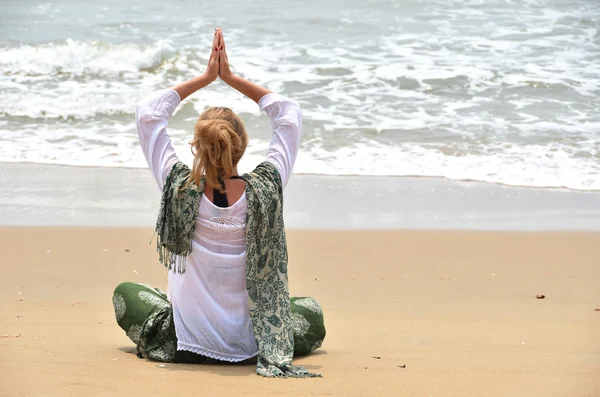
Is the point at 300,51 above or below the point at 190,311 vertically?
below

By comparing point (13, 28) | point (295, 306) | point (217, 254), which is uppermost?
point (217, 254)

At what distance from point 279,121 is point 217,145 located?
0.36m

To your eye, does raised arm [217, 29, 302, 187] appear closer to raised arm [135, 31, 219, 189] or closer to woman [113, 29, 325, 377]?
woman [113, 29, 325, 377]

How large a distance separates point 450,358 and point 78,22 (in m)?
13.8

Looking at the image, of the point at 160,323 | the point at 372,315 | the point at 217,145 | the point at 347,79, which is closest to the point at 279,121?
the point at 217,145

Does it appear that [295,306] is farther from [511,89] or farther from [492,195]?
[511,89]

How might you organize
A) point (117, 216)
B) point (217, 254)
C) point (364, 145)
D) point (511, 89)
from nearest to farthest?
point (217, 254) → point (117, 216) → point (364, 145) → point (511, 89)

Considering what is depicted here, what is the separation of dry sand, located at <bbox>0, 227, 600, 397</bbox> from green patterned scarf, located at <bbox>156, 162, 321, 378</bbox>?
133 mm

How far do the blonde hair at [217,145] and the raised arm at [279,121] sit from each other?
181mm

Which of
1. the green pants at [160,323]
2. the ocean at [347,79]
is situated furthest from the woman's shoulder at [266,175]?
the ocean at [347,79]

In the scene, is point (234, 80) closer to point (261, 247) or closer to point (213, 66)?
point (213, 66)

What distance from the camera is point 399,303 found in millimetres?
4738

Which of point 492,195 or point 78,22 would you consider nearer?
point 492,195

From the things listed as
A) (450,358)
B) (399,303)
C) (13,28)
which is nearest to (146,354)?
(450,358)
